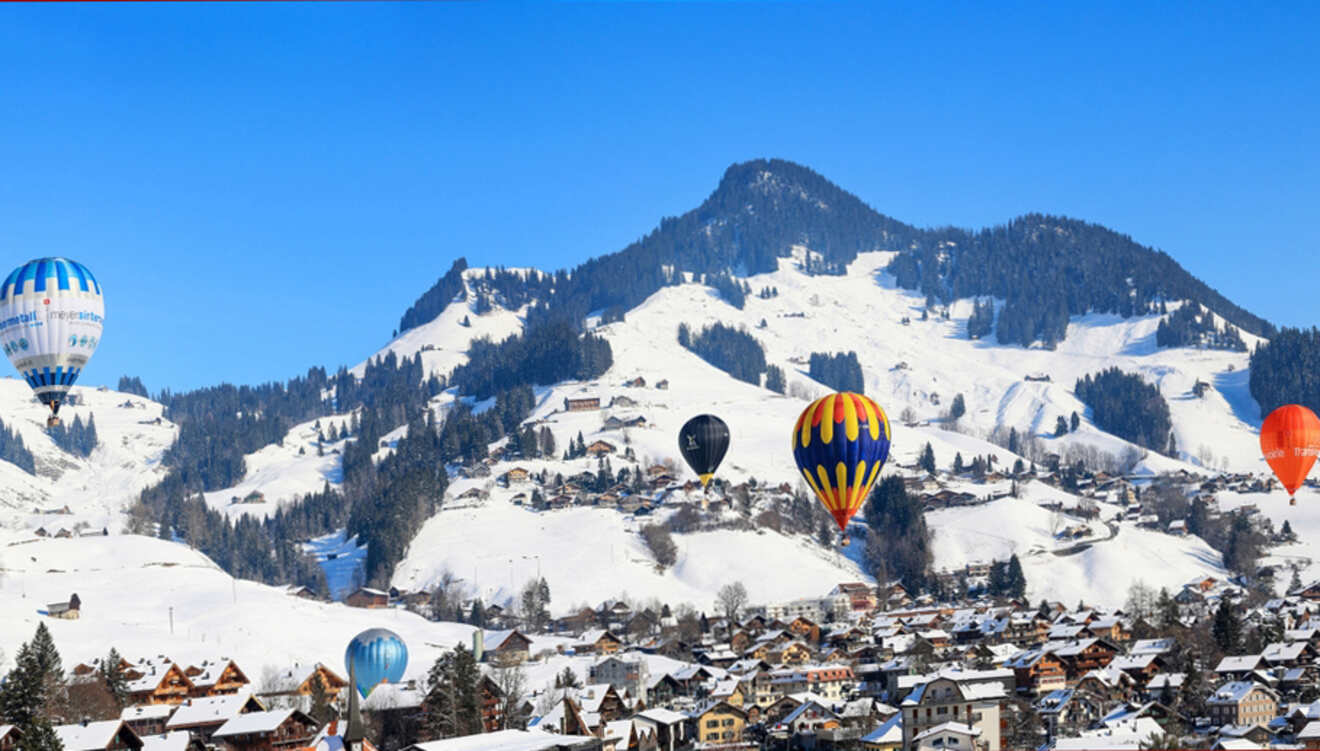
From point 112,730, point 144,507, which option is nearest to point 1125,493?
point 144,507

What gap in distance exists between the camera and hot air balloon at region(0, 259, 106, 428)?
2100 inches

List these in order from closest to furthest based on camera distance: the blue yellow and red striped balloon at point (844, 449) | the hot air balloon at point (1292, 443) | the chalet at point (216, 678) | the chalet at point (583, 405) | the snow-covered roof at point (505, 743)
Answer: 1. the snow-covered roof at point (505, 743)
2. the blue yellow and red striped balloon at point (844, 449)
3. the hot air balloon at point (1292, 443)
4. the chalet at point (216, 678)
5. the chalet at point (583, 405)

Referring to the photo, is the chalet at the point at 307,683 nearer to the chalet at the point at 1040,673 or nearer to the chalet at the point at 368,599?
the chalet at the point at 1040,673

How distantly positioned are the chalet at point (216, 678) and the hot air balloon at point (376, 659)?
10.6m

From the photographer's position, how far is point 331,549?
525ft

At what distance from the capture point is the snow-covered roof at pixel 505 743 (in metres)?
48.6

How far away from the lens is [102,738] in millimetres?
55250

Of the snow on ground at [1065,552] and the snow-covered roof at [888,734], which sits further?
the snow on ground at [1065,552]

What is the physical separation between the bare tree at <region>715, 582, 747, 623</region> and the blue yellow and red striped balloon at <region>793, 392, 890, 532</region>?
58.6 m

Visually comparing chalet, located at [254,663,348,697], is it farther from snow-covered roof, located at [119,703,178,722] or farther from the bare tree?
the bare tree

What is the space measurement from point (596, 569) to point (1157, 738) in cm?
7805

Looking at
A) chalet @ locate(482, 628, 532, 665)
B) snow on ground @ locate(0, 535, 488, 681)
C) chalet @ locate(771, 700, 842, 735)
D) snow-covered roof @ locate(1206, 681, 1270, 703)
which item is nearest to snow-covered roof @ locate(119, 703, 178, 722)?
snow on ground @ locate(0, 535, 488, 681)

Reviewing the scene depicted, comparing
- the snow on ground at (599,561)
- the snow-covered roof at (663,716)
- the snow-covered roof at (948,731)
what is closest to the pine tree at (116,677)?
the snow-covered roof at (663,716)

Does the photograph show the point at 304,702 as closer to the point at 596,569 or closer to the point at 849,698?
the point at 849,698
